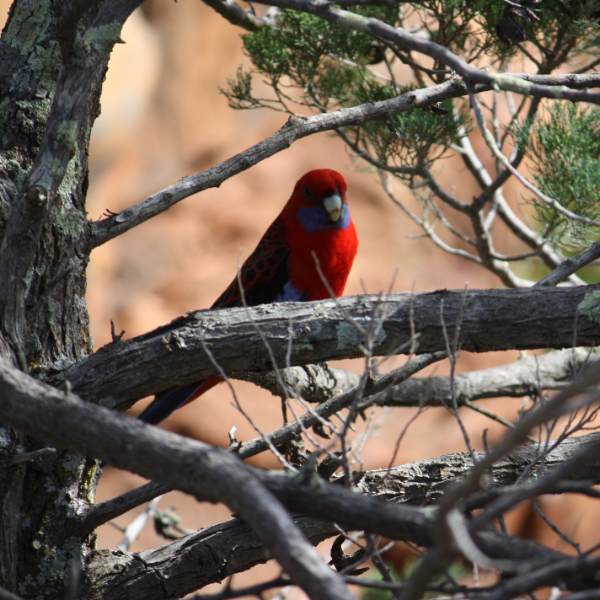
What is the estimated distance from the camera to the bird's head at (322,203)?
2.27m

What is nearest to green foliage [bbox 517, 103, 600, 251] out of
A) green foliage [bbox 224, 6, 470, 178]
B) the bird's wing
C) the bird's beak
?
green foliage [bbox 224, 6, 470, 178]

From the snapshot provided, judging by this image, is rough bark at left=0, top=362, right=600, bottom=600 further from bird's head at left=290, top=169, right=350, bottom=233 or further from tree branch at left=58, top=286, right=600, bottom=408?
bird's head at left=290, top=169, right=350, bottom=233

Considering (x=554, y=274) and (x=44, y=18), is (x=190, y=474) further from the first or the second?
(x=44, y=18)

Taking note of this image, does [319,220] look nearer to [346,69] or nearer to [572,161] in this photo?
[346,69]

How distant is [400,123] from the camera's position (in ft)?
7.09

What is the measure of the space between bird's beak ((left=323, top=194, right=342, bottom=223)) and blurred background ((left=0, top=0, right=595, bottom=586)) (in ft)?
7.92

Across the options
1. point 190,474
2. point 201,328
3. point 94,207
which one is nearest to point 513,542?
point 190,474

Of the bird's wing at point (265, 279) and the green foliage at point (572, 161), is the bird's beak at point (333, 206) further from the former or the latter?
the green foliage at point (572, 161)

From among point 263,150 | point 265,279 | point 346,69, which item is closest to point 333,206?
point 265,279

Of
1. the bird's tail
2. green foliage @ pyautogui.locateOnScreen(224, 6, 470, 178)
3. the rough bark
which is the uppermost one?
green foliage @ pyautogui.locateOnScreen(224, 6, 470, 178)

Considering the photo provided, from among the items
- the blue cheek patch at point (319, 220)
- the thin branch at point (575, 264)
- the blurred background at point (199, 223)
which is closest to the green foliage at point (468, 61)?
the blue cheek patch at point (319, 220)

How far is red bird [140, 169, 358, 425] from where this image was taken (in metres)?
2.27

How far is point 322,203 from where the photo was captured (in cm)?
231

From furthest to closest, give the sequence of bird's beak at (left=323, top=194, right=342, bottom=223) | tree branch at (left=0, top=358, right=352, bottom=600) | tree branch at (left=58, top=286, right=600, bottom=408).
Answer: bird's beak at (left=323, top=194, right=342, bottom=223)
tree branch at (left=58, top=286, right=600, bottom=408)
tree branch at (left=0, top=358, right=352, bottom=600)
